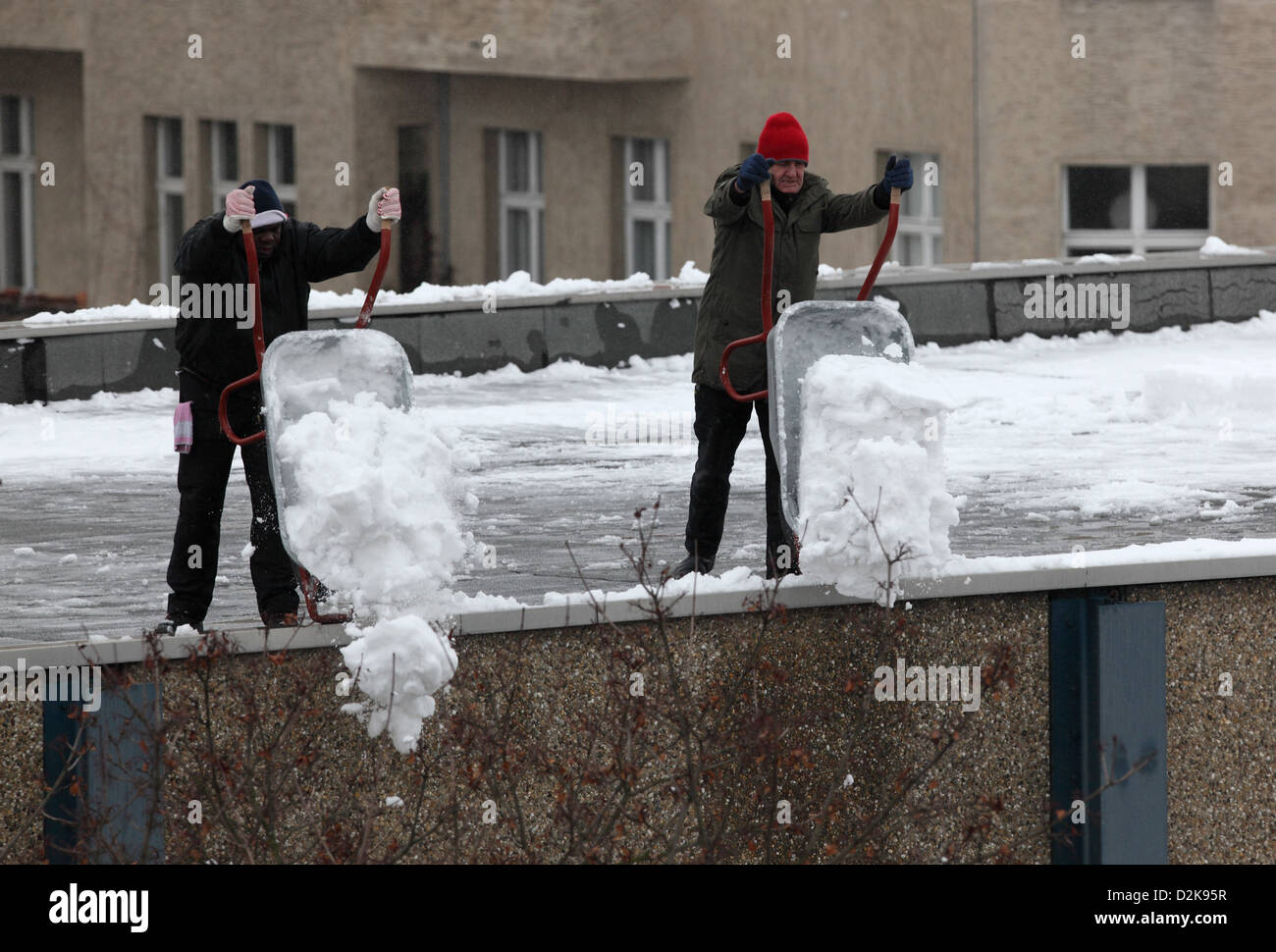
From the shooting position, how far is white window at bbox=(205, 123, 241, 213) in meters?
27.8

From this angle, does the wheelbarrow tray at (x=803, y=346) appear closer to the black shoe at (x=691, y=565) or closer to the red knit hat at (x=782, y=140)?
the red knit hat at (x=782, y=140)

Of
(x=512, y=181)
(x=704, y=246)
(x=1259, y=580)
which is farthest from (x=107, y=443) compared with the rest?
(x=512, y=181)

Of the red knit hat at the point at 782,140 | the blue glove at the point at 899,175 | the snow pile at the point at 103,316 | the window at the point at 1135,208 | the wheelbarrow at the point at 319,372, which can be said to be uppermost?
the window at the point at 1135,208

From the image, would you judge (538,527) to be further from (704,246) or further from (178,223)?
(178,223)

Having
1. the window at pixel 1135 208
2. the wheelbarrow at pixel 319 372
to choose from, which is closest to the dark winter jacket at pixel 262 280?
the wheelbarrow at pixel 319 372

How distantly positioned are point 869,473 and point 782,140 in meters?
1.41

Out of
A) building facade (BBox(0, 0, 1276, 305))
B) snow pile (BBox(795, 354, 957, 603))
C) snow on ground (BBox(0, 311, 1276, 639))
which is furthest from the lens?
building facade (BBox(0, 0, 1276, 305))

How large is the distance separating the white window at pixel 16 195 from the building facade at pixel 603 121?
41 millimetres

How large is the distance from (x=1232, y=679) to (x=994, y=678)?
3.56 feet

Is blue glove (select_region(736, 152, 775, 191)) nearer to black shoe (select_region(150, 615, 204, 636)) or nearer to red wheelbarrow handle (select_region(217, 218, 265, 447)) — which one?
red wheelbarrow handle (select_region(217, 218, 265, 447))

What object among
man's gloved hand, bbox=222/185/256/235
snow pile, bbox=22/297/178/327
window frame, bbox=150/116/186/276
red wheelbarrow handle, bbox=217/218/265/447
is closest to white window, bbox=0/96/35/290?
window frame, bbox=150/116/186/276

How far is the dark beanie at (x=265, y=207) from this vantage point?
287 inches

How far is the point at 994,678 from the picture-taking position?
7184mm

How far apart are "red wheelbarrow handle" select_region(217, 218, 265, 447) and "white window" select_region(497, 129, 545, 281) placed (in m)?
20.0
